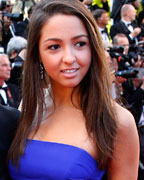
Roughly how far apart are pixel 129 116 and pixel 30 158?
0.49m

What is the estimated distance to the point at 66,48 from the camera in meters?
1.48

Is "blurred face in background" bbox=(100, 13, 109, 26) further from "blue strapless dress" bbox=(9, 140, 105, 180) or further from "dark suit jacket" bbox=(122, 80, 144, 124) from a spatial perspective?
"blue strapless dress" bbox=(9, 140, 105, 180)

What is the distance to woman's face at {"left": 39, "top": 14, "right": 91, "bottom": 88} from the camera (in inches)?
57.7

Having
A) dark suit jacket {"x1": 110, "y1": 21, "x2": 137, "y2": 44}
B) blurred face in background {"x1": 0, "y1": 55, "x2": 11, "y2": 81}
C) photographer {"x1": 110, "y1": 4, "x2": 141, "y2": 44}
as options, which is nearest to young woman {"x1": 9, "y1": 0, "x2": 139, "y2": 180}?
blurred face in background {"x1": 0, "y1": 55, "x2": 11, "y2": 81}

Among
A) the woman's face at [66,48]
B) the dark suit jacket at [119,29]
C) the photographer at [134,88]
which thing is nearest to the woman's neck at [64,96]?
the woman's face at [66,48]

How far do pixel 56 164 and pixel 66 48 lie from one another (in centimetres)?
51

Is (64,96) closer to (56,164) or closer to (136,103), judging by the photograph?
(56,164)

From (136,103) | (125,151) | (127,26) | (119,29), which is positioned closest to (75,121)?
(125,151)

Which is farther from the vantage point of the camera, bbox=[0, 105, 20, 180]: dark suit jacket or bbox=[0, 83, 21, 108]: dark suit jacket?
bbox=[0, 83, 21, 108]: dark suit jacket

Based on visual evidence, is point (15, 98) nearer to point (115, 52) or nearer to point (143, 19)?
point (115, 52)

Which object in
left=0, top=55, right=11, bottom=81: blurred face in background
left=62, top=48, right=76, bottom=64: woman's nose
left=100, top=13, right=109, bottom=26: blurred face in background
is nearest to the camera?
left=62, top=48, right=76, bottom=64: woman's nose

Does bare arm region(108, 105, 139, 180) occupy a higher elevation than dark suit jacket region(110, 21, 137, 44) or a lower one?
lower

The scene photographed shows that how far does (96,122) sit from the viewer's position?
1548 millimetres

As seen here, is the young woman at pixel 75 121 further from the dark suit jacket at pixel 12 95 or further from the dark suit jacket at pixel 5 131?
the dark suit jacket at pixel 12 95
